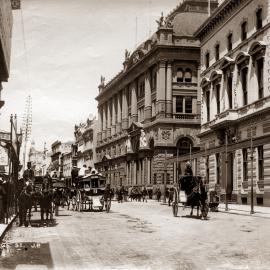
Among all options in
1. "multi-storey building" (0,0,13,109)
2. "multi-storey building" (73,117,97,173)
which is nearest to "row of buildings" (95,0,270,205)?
"multi-storey building" (73,117,97,173)

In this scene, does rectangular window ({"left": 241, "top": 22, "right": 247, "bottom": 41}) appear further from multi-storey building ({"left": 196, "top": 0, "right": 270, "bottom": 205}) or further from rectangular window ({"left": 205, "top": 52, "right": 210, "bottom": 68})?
rectangular window ({"left": 205, "top": 52, "right": 210, "bottom": 68})

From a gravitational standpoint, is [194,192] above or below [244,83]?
below

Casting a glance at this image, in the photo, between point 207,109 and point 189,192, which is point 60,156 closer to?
point 207,109

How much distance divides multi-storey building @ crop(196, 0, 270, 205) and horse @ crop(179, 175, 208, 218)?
25.9 feet

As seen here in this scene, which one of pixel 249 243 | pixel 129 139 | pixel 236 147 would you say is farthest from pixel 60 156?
pixel 249 243

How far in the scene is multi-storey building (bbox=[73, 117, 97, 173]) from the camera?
97.9 metres

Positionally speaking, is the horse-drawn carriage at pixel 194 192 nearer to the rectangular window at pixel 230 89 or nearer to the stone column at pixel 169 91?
the rectangular window at pixel 230 89

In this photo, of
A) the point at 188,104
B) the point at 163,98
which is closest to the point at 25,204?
the point at 163,98

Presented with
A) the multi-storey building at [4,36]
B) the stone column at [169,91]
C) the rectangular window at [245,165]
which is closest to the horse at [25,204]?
the multi-storey building at [4,36]

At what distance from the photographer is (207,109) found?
4416cm

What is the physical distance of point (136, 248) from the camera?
37.5 feet

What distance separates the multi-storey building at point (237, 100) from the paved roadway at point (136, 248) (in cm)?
1460

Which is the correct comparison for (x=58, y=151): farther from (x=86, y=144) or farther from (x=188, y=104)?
(x=188, y=104)

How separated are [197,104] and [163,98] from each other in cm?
448
